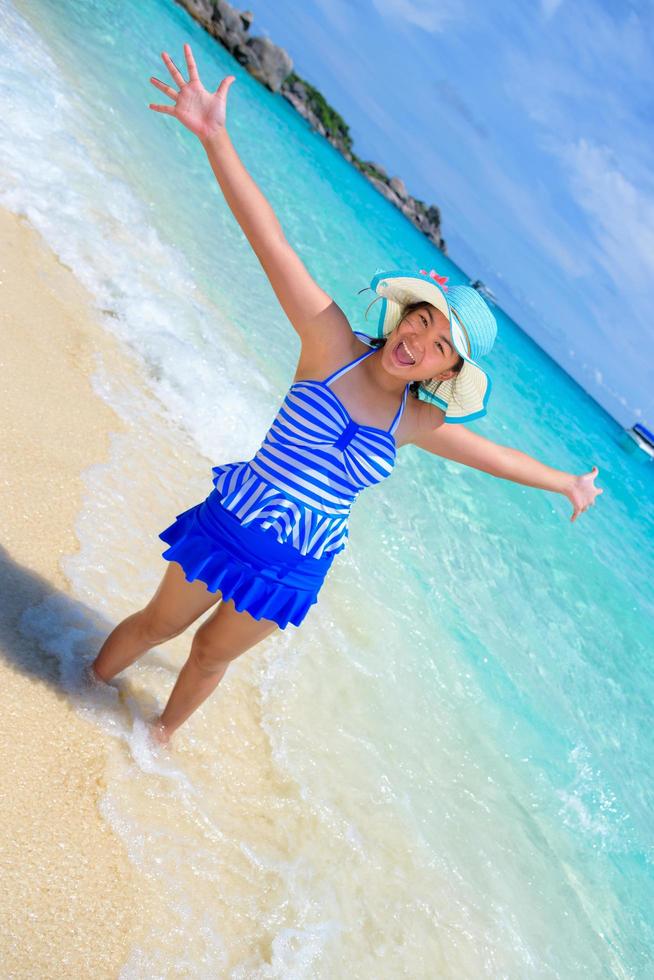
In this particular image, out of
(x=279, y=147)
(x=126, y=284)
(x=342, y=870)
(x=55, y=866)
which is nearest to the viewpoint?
(x=55, y=866)

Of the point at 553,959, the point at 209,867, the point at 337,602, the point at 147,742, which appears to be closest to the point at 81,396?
the point at 337,602

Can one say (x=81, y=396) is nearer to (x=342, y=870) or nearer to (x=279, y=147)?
(x=342, y=870)

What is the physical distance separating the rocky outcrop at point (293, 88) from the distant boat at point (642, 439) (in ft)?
97.6

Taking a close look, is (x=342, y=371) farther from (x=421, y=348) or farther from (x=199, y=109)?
(x=199, y=109)

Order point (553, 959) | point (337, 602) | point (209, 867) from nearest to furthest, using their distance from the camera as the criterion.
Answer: point (209, 867) < point (553, 959) < point (337, 602)

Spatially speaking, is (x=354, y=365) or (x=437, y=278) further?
(x=437, y=278)

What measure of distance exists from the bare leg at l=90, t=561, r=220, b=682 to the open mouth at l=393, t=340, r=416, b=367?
908mm

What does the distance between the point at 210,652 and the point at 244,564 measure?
15.9 inches

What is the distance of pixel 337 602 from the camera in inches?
195

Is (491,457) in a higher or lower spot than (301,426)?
higher

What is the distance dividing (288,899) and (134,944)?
72cm

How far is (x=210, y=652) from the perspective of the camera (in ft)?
9.14

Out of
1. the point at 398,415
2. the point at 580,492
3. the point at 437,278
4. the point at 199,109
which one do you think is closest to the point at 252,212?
the point at 199,109

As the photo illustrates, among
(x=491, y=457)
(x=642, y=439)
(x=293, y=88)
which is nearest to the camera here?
(x=491, y=457)
